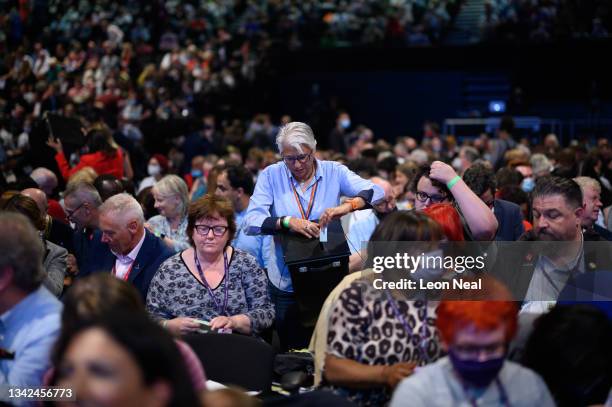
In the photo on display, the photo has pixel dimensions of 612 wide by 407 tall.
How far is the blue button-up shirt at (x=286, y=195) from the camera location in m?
4.90

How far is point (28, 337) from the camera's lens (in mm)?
2922

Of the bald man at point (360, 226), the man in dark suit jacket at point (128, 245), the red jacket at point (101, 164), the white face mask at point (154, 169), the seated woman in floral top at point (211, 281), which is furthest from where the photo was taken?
the white face mask at point (154, 169)

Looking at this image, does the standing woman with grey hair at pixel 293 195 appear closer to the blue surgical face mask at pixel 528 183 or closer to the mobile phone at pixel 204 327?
the mobile phone at pixel 204 327

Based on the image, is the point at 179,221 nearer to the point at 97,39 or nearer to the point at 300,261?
the point at 300,261

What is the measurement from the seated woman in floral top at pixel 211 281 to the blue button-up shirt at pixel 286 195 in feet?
1.36

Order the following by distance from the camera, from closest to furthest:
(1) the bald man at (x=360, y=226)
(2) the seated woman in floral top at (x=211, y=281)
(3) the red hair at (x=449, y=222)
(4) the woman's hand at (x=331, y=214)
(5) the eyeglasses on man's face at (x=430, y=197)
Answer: (3) the red hair at (x=449, y=222) < (2) the seated woman in floral top at (x=211, y=281) < (5) the eyeglasses on man's face at (x=430, y=197) < (4) the woman's hand at (x=331, y=214) < (1) the bald man at (x=360, y=226)

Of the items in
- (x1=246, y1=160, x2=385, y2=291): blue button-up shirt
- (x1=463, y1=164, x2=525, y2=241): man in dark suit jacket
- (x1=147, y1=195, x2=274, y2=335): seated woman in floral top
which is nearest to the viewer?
(x1=147, y1=195, x2=274, y2=335): seated woman in floral top

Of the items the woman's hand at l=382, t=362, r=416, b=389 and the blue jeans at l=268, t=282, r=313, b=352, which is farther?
the blue jeans at l=268, t=282, r=313, b=352

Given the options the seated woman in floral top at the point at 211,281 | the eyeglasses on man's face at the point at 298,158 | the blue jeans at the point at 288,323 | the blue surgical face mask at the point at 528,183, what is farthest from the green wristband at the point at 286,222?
the blue surgical face mask at the point at 528,183

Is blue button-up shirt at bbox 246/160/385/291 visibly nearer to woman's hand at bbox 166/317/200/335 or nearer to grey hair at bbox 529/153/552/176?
woman's hand at bbox 166/317/200/335

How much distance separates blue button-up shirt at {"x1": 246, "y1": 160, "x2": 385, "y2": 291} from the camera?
4.90 m

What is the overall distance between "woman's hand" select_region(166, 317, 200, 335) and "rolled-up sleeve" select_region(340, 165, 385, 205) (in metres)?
1.29

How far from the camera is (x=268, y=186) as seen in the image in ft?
16.2

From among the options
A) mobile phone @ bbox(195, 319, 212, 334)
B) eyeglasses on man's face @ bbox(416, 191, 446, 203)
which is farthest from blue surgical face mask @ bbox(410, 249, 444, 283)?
mobile phone @ bbox(195, 319, 212, 334)
